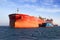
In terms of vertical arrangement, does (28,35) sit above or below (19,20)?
below

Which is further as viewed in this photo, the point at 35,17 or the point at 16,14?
the point at 35,17

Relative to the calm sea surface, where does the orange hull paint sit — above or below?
above

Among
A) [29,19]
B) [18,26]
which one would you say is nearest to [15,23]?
[18,26]

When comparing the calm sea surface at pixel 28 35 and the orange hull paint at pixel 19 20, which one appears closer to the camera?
the calm sea surface at pixel 28 35

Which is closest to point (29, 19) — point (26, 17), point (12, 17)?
point (26, 17)

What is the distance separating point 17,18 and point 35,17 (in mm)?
17057

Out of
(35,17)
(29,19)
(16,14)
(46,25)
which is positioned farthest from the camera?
(46,25)

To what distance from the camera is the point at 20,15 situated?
3068 inches

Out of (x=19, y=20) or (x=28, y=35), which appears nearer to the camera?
(x=28, y=35)

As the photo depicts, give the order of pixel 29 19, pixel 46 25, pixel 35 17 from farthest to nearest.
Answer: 1. pixel 46 25
2. pixel 35 17
3. pixel 29 19

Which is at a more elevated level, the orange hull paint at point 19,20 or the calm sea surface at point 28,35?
the orange hull paint at point 19,20

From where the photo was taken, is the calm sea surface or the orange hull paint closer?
the calm sea surface

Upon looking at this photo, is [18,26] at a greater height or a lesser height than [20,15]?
lesser

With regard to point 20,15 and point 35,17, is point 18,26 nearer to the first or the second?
point 20,15
